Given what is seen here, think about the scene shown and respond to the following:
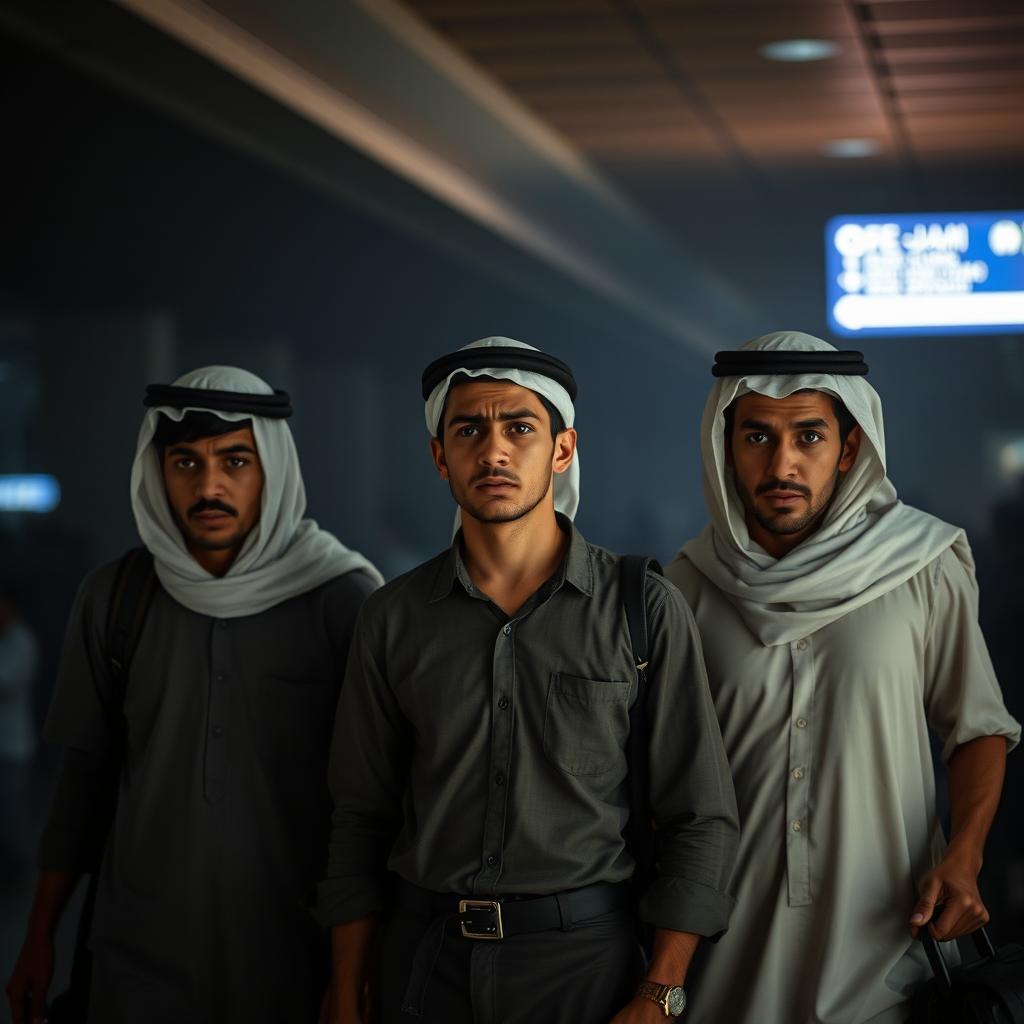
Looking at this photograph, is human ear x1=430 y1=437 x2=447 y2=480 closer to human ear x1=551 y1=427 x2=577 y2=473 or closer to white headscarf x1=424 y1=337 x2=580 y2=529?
white headscarf x1=424 y1=337 x2=580 y2=529

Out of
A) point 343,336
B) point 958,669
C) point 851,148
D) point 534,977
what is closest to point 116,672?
point 534,977

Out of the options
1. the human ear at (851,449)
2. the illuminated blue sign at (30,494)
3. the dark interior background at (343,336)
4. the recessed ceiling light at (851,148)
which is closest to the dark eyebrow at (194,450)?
the human ear at (851,449)

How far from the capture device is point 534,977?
2.05 meters

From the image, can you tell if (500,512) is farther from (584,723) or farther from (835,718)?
(835,718)

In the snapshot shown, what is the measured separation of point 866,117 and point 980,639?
2.27m

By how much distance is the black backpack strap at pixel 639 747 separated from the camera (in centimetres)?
214

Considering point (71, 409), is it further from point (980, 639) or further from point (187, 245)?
point (980, 639)

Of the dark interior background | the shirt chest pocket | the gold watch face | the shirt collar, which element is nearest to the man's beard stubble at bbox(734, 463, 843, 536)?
the shirt collar

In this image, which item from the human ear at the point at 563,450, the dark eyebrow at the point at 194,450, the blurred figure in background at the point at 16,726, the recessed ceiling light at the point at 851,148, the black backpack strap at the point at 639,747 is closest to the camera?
the black backpack strap at the point at 639,747

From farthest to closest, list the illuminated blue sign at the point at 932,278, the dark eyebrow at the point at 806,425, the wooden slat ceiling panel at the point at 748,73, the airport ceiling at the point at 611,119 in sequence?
1. the illuminated blue sign at the point at 932,278
2. the airport ceiling at the point at 611,119
3. the wooden slat ceiling panel at the point at 748,73
4. the dark eyebrow at the point at 806,425

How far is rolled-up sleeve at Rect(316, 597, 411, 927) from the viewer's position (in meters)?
2.23

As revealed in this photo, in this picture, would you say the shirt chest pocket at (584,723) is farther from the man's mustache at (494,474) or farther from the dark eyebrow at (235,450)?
the dark eyebrow at (235,450)

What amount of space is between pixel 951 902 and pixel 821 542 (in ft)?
2.04

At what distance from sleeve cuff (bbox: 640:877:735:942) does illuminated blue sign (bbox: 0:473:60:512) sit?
3040mm
